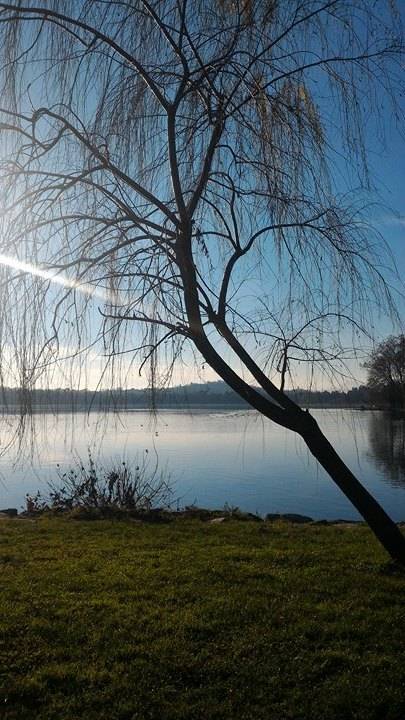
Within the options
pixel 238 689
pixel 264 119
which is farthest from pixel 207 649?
pixel 264 119

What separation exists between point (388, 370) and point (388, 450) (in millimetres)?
20040

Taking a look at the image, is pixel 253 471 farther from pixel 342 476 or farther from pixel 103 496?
pixel 342 476

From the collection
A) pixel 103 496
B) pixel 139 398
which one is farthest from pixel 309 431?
pixel 103 496

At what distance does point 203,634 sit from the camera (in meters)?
4.41

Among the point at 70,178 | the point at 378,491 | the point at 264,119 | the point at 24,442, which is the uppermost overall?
the point at 264,119

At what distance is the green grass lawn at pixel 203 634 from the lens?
11.4ft

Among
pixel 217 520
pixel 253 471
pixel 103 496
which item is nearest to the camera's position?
pixel 217 520

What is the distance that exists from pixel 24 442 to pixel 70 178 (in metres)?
1.87

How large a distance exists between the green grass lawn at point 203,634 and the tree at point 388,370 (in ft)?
5.13

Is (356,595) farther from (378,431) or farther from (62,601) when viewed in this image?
(378,431)

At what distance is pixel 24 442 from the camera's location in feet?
15.1

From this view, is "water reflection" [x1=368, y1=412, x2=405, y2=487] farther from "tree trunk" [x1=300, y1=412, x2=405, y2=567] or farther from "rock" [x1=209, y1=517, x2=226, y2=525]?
"tree trunk" [x1=300, y1=412, x2=405, y2=567]

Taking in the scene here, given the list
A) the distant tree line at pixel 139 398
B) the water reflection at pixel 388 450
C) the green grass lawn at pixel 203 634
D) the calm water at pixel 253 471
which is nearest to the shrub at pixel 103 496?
the calm water at pixel 253 471

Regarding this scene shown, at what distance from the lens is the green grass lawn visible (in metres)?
3.48
